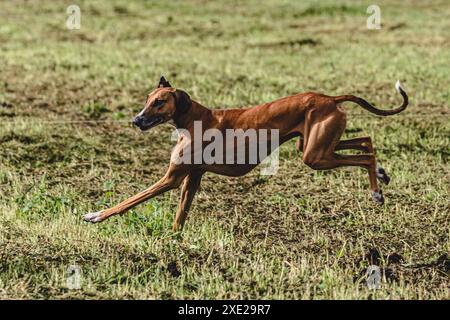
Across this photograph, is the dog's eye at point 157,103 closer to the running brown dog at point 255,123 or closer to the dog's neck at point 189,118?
the running brown dog at point 255,123

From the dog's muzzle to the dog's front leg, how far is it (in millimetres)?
425

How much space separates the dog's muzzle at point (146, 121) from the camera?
7176mm

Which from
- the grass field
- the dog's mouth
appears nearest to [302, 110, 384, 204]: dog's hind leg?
the grass field

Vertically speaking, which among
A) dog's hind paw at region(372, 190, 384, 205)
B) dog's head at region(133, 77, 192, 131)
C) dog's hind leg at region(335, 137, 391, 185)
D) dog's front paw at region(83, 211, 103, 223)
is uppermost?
dog's head at region(133, 77, 192, 131)

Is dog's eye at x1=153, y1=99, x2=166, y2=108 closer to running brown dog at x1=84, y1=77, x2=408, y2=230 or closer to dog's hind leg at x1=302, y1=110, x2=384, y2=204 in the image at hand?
running brown dog at x1=84, y1=77, x2=408, y2=230

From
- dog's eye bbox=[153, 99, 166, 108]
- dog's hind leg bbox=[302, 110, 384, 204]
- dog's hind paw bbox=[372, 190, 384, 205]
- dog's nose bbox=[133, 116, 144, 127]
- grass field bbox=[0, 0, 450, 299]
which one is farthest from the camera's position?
dog's hind paw bbox=[372, 190, 384, 205]

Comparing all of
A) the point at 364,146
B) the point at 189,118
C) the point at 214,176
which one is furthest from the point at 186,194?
the point at 214,176

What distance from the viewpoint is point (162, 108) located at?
Answer: 24.0 feet

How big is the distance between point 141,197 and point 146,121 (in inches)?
24.1

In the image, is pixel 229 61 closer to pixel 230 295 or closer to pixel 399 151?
pixel 399 151

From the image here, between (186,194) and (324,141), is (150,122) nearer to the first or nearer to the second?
(186,194)

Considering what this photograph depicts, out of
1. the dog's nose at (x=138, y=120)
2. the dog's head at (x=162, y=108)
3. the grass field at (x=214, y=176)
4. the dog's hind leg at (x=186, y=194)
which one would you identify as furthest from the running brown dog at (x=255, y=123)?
the grass field at (x=214, y=176)

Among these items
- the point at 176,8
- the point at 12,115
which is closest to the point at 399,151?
the point at 12,115

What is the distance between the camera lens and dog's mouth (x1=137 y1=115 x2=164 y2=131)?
23.6 ft
